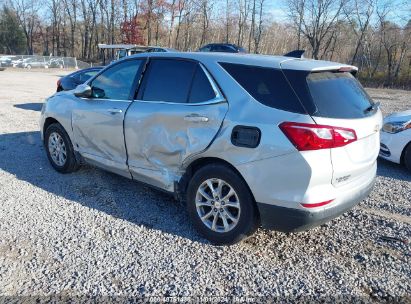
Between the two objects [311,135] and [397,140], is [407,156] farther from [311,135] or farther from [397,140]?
[311,135]

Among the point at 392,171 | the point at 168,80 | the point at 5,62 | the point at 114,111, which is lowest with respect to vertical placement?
the point at 5,62

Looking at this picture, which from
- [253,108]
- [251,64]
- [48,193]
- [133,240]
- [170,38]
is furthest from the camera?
[170,38]

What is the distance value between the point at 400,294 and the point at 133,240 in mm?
2280

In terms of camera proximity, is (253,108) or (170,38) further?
(170,38)

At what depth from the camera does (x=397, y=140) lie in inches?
229

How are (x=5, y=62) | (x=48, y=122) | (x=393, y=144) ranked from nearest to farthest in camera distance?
(x=48, y=122)
(x=393, y=144)
(x=5, y=62)

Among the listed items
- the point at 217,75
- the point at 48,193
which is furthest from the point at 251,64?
the point at 48,193

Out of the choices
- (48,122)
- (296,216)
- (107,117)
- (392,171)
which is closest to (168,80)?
(107,117)

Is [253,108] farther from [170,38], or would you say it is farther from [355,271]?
[170,38]

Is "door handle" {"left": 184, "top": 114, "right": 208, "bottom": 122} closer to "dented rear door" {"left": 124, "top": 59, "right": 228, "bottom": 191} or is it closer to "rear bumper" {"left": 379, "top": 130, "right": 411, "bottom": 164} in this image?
"dented rear door" {"left": 124, "top": 59, "right": 228, "bottom": 191}

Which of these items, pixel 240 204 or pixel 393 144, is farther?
pixel 393 144

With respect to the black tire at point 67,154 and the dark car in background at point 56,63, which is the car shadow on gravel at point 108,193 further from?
the dark car in background at point 56,63

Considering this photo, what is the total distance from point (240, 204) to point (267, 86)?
104 cm

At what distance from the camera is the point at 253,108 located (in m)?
3.06
